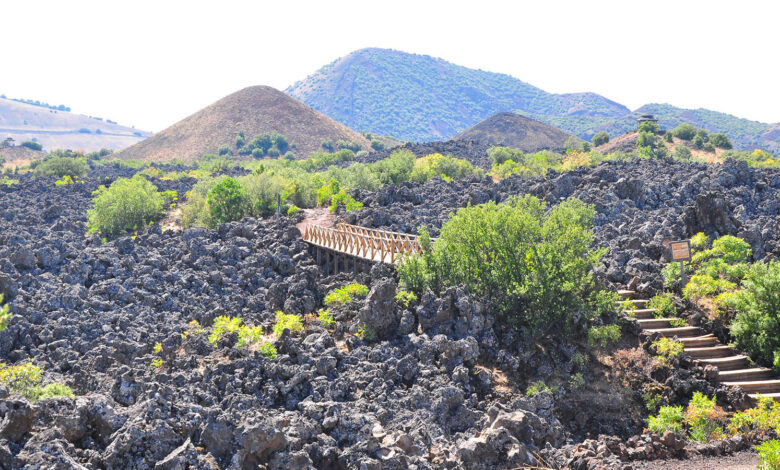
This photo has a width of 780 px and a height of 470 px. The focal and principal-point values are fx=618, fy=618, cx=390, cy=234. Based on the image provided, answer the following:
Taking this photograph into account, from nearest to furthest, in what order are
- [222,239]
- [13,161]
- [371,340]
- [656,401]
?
1. [656,401]
2. [371,340]
3. [222,239]
4. [13,161]

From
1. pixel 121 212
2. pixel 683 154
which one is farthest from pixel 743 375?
pixel 683 154

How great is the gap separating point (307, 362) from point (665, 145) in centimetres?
8388

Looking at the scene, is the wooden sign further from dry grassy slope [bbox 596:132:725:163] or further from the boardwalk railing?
dry grassy slope [bbox 596:132:725:163]

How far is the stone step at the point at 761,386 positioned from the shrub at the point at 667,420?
2141 mm

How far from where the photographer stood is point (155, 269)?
31.3 meters

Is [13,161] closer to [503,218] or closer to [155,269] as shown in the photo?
[155,269]

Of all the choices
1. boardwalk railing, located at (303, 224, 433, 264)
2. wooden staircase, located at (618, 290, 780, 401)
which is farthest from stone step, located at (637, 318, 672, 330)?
boardwalk railing, located at (303, 224, 433, 264)

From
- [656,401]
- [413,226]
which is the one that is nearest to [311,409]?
[656,401]

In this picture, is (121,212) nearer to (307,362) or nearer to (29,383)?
(29,383)

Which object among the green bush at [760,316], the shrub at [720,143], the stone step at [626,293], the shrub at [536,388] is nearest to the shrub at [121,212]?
the shrub at [536,388]

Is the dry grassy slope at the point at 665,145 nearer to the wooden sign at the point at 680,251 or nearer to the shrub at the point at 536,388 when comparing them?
the wooden sign at the point at 680,251

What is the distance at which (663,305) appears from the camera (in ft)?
76.8

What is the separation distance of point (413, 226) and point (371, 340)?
14759 mm

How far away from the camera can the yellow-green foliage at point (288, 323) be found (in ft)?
77.2
